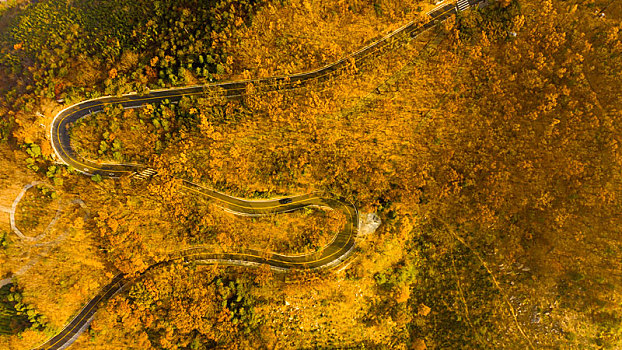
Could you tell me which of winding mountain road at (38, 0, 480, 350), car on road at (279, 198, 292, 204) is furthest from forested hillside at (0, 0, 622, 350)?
car on road at (279, 198, 292, 204)

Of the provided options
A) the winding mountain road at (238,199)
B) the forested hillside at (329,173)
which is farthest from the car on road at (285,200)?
the forested hillside at (329,173)

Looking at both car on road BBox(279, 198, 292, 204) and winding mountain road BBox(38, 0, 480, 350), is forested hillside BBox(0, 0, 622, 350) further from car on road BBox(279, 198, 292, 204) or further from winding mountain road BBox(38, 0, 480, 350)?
car on road BBox(279, 198, 292, 204)

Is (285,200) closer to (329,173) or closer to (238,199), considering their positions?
(238,199)

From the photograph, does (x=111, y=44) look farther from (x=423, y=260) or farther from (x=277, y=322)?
(x=423, y=260)

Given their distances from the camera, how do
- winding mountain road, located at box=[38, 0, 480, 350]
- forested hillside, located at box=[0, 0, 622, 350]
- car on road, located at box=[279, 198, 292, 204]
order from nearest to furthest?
forested hillside, located at box=[0, 0, 622, 350] → winding mountain road, located at box=[38, 0, 480, 350] → car on road, located at box=[279, 198, 292, 204]

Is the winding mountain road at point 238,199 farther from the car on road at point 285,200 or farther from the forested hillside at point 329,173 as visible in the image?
the forested hillside at point 329,173
